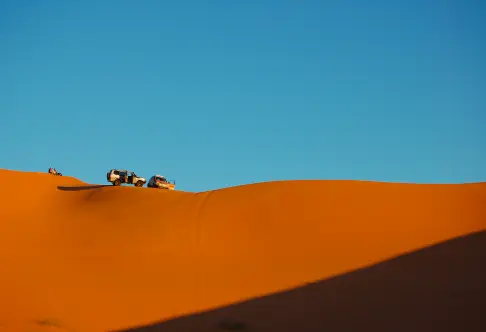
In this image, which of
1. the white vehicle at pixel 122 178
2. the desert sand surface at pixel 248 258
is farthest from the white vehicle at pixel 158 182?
the desert sand surface at pixel 248 258

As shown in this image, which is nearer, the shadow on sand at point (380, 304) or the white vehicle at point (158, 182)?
the shadow on sand at point (380, 304)

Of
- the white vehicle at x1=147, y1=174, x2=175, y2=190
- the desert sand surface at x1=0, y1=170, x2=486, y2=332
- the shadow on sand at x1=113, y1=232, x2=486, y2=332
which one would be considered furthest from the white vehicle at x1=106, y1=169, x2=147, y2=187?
the shadow on sand at x1=113, y1=232, x2=486, y2=332

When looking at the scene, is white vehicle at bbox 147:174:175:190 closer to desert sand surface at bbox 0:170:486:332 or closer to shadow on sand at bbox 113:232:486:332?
desert sand surface at bbox 0:170:486:332

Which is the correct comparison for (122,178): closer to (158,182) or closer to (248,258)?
(158,182)

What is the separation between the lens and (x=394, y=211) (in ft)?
61.4

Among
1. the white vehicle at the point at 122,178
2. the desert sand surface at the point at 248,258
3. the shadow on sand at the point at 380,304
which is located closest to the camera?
the shadow on sand at the point at 380,304

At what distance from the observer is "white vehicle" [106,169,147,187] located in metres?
32.8

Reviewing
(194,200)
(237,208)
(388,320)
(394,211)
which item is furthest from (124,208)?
(388,320)

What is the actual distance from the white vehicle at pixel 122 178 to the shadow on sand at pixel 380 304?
21231mm

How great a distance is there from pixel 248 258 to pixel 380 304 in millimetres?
4951

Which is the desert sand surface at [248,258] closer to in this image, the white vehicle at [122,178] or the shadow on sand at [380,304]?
the shadow on sand at [380,304]

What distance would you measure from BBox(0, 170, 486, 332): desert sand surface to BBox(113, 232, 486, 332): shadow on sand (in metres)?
0.04

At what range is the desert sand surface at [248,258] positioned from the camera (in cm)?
1212

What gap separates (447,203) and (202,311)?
34.8ft
